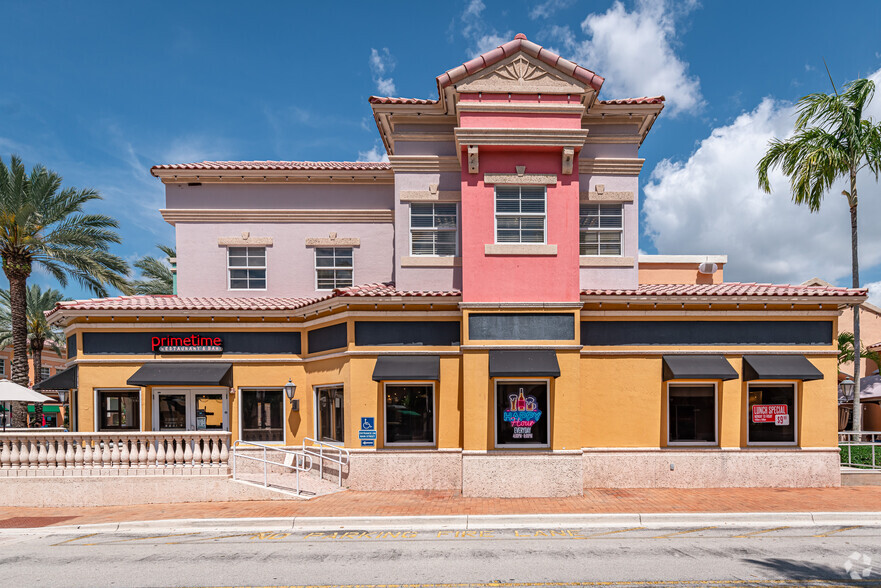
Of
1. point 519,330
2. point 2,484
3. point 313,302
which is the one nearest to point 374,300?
point 313,302

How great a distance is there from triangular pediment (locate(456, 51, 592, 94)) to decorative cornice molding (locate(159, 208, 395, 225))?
5640 millimetres

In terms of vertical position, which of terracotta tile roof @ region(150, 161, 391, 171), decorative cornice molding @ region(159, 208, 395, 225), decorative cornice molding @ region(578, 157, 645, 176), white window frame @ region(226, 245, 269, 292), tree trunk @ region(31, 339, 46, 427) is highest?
terracotta tile roof @ region(150, 161, 391, 171)

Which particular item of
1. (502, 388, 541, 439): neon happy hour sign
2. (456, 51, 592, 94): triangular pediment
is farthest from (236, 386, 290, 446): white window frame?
(456, 51, 592, 94): triangular pediment

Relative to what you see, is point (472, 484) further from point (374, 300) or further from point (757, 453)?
point (757, 453)

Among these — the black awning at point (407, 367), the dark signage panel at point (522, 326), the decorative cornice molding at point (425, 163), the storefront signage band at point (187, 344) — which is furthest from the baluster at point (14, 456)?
the decorative cornice molding at point (425, 163)

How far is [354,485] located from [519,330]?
601 centimetres

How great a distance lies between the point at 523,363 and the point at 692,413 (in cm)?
530

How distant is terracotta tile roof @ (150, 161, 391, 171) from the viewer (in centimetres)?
1823

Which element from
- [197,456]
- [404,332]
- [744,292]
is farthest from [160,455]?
[744,292]

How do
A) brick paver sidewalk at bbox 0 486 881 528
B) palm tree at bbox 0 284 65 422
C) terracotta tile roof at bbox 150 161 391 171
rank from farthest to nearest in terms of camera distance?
palm tree at bbox 0 284 65 422 < terracotta tile roof at bbox 150 161 391 171 < brick paver sidewalk at bbox 0 486 881 528

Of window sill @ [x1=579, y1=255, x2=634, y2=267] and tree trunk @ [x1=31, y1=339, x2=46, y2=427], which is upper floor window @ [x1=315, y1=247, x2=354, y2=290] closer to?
window sill @ [x1=579, y1=255, x2=634, y2=267]

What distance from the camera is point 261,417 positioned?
16734 mm

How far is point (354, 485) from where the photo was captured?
14.3m

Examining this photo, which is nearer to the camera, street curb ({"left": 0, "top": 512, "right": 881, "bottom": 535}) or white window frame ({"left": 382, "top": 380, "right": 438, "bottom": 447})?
street curb ({"left": 0, "top": 512, "right": 881, "bottom": 535})
